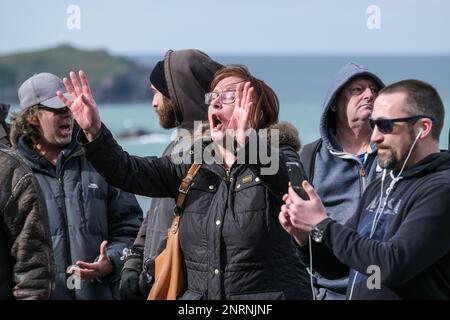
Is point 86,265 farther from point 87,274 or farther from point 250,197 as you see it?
point 250,197

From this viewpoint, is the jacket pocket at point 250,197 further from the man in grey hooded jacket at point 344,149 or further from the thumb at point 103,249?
the thumb at point 103,249

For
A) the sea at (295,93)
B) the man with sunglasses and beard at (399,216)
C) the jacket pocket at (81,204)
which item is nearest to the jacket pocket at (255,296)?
the man with sunglasses and beard at (399,216)

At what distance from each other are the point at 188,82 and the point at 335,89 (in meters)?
0.95

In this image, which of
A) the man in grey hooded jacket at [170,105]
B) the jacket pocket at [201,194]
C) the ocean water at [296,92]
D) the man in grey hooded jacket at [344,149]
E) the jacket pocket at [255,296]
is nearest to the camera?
the jacket pocket at [255,296]

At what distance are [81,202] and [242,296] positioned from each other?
5.92ft

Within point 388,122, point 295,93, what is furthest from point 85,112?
point 295,93

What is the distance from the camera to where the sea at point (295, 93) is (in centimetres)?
3888

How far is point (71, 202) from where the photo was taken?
23.3ft

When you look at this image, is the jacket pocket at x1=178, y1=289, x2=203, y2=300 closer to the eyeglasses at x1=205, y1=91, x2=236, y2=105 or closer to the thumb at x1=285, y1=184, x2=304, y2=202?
the thumb at x1=285, y1=184, x2=304, y2=202

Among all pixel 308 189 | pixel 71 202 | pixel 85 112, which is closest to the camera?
pixel 308 189

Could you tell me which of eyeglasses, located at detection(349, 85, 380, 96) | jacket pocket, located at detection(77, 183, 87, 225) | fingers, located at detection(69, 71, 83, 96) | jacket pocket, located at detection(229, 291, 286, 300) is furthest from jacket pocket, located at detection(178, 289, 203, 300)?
eyeglasses, located at detection(349, 85, 380, 96)

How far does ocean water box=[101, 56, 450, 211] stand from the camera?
3931 centimetres

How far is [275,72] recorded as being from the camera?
11675 cm
